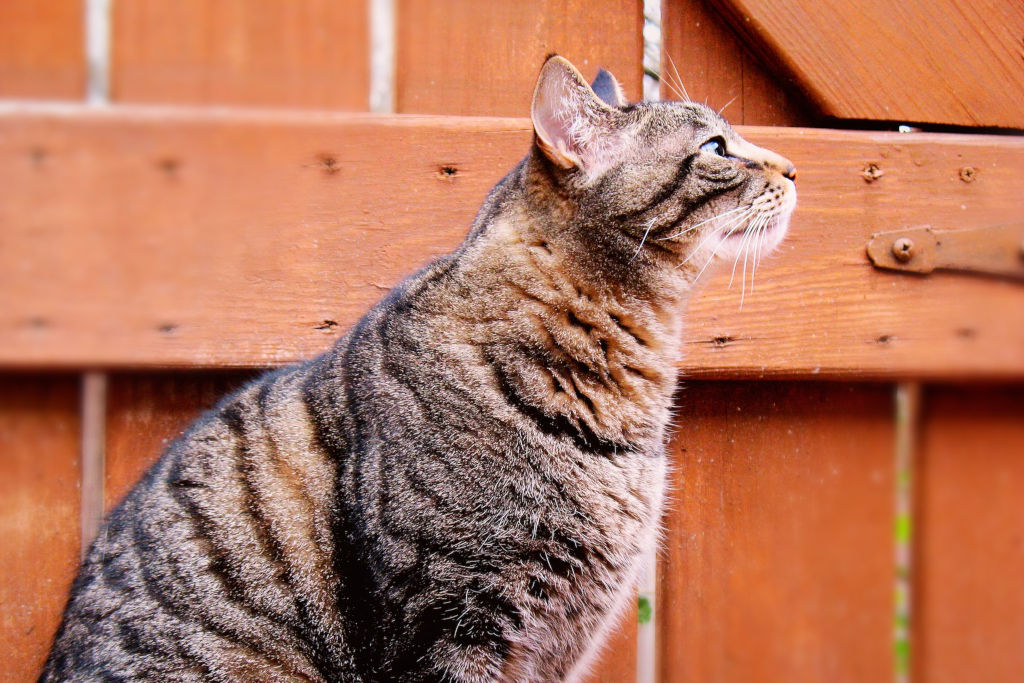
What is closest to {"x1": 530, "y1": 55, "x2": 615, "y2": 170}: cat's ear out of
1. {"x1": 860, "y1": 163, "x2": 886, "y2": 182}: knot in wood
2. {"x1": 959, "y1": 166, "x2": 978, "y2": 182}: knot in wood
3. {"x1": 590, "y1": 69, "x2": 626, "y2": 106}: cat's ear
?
{"x1": 590, "y1": 69, "x2": 626, "y2": 106}: cat's ear

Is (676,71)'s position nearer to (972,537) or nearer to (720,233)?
(720,233)

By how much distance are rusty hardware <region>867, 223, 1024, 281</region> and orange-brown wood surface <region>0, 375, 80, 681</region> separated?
2.17 metres

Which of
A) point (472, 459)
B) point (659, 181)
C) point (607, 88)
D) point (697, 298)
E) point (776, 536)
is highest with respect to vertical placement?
point (607, 88)

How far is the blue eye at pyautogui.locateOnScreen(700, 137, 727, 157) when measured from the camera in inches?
73.6

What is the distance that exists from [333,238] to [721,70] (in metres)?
1.17

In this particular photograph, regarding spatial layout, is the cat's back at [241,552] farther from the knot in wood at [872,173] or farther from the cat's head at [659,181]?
the knot in wood at [872,173]

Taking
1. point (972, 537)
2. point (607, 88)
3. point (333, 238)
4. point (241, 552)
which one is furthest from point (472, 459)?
point (972, 537)

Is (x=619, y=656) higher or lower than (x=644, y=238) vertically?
lower

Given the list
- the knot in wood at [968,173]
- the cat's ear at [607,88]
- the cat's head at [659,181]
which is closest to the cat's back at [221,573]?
the cat's head at [659,181]

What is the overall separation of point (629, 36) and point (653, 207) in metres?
0.68

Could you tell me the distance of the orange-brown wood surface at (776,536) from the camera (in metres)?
2.18

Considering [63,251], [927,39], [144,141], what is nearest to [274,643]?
[63,251]

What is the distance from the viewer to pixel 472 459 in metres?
1.57

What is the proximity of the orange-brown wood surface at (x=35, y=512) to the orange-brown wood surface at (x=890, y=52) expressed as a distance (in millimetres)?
2097
